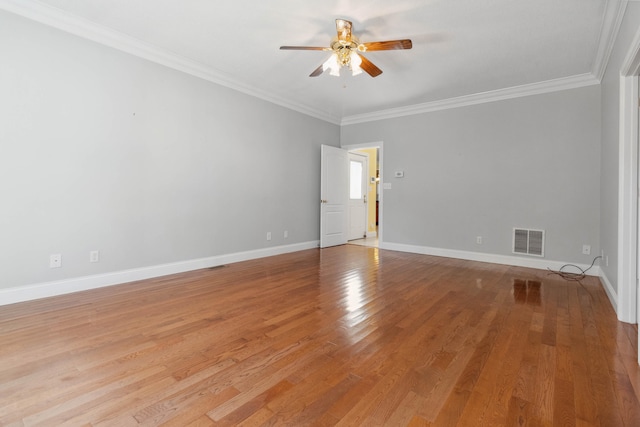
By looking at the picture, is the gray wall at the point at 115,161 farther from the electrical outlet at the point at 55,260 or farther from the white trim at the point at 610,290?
the white trim at the point at 610,290

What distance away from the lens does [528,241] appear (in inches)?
179

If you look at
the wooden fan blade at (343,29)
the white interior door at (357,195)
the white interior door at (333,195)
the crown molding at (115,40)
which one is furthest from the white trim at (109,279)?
the wooden fan blade at (343,29)

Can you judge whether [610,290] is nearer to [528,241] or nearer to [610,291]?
[610,291]

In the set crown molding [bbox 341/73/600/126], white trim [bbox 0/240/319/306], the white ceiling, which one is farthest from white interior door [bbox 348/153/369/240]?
white trim [bbox 0/240/319/306]

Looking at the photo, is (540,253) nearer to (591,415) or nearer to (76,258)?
(591,415)

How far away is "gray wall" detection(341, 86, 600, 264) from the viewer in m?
4.14

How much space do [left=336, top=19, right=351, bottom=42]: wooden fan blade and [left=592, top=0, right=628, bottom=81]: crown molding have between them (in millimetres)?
2200

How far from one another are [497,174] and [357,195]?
10.7 ft

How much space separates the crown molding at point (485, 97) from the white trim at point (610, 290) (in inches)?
102

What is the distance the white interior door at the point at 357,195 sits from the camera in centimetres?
719

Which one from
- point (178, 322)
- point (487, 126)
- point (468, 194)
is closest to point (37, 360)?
point (178, 322)

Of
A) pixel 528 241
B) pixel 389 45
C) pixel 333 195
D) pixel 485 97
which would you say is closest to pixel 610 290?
pixel 528 241

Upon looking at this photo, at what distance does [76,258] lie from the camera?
3.12 metres

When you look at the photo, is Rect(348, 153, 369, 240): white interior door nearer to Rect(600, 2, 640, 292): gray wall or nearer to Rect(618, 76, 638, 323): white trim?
Rect(600, 2, 640, 292): gray wall
